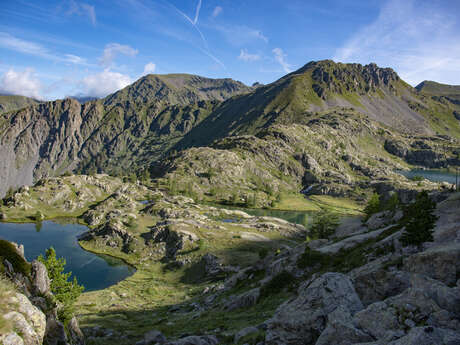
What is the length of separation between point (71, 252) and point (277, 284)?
460 feet

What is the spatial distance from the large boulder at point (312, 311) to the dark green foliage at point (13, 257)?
24896mm

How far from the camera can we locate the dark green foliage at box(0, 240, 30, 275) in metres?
26.4

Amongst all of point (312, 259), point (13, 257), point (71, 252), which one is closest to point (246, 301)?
point (312, 259)

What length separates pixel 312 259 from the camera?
4606 centimetres

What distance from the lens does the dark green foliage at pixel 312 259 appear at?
45469mm

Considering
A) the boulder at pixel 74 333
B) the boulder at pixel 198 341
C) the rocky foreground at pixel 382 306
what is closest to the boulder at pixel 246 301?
the rocky foreground at pixel 382 306

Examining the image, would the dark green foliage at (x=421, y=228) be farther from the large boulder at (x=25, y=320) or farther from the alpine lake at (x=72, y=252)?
the alpine lake at (x=72, y=252)

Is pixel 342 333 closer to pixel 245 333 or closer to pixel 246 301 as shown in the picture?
pixel 245 333

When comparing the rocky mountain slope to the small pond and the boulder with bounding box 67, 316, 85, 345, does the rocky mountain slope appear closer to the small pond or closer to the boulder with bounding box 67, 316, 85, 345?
the boulder with bounding box 67, 316, 85, 345

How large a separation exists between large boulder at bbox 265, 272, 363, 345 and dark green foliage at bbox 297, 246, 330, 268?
22.3m

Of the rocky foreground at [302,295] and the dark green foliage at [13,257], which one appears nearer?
the rocky foreground at [302,295]

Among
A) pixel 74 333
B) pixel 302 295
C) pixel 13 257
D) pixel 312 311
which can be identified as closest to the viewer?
pixel 312 311

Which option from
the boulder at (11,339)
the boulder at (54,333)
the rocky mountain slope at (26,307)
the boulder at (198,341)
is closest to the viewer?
the boulder at (11,339)

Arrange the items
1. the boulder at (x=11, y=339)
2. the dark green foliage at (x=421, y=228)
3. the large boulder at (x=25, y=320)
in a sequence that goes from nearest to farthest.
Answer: the boulder at (x=11, y=339) → the large boulder at (x=25, y=320) → the dark green foliage at (x=421, y=228)
